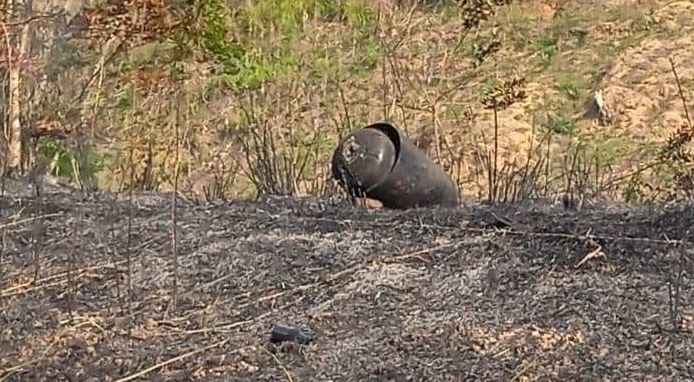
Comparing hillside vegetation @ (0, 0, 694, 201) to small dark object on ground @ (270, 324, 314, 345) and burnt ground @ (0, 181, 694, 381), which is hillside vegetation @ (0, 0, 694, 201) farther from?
small dark object on ground @ (270, 324, 314, 345)

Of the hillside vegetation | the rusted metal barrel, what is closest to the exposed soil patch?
the hillside vegetation

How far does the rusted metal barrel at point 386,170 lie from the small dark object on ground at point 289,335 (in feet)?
7.82

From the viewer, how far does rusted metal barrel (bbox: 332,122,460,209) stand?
593cm

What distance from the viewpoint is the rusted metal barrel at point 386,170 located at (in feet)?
19.5

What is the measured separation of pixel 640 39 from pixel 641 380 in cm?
1128

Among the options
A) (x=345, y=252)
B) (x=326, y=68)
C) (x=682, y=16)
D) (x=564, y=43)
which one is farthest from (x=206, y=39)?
(x=345, y=252)

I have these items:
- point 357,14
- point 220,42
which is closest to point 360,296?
point 220,42

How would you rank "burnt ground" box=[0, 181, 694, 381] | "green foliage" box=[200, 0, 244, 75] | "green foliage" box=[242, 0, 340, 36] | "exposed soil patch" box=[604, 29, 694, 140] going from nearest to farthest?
"burnt ground" box=[0, 181, 694, 381], "exposed soil patch" box=[604, 29, 694, 140], "green foliage" box=[200, 0, 244, 75], "green foliage" box=[242, 0, 340, 36]

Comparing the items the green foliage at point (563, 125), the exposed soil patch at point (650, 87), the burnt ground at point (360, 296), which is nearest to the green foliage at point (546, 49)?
the exposed soil patch at point (650, 87)

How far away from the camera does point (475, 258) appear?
14.0 ft

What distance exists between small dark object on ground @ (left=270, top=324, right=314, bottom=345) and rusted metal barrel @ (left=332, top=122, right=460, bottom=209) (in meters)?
2.38

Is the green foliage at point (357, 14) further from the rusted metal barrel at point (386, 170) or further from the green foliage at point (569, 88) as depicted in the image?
the rusted metal barrel at point (386, 170)

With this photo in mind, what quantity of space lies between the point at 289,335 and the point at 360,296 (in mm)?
464

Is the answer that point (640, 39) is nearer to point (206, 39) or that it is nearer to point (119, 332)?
point (206, 39)
